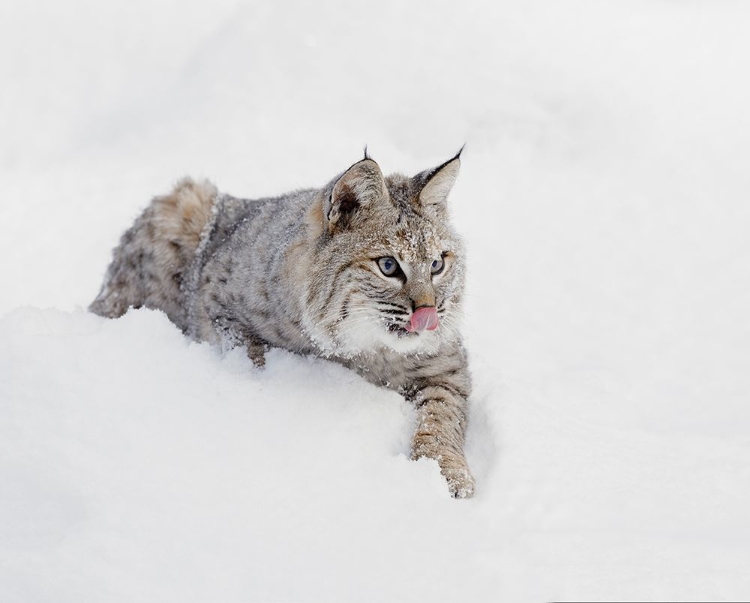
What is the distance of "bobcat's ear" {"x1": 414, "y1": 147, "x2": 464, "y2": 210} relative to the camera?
155 inches

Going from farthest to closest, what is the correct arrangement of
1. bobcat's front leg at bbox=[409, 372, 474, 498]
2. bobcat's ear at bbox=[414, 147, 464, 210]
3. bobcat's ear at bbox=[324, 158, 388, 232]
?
1. bobcat's ear at bbox=[414, 147, 464, 210]
2. bobcat's ear at bbox=[324, 158, 388, 232]
3. bobcat's front leg at bbox=[409, 372, 474, 498]

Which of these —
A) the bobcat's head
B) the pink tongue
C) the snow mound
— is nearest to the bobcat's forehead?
the bobcat's head

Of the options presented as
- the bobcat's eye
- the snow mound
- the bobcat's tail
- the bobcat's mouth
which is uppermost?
the bobcat's tail

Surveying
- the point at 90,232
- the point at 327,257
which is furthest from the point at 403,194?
the point at 90,232

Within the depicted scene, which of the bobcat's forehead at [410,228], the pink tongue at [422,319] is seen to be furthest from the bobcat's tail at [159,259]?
the pink tongue at [422,319]

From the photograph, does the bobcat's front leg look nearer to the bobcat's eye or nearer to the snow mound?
the snow mound

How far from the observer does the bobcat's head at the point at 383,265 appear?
370cm

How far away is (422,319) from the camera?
3.62m

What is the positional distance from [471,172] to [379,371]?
453cm

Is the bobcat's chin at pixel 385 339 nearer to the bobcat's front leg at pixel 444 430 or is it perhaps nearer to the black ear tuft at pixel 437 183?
the bobcat's front leg at pixel 444 430

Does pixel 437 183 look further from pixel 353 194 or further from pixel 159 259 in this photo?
pixel 159 259

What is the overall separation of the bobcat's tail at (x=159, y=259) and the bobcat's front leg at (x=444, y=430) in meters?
2.01

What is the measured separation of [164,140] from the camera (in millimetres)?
9023

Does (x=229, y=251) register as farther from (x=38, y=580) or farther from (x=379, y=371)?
(x=38, y=580)
